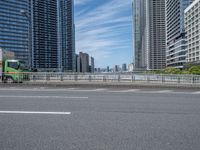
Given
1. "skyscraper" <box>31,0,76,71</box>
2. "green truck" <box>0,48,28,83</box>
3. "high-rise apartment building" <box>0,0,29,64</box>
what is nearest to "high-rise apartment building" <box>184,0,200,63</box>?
"skyscraper" <box>31,0,76,71</box>

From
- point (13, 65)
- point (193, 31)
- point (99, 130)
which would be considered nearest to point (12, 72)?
point (13, 65)

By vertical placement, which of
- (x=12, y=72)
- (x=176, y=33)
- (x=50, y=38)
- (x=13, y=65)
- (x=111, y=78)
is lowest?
(x=111, y=78)

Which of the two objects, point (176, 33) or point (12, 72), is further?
point (176, 33)

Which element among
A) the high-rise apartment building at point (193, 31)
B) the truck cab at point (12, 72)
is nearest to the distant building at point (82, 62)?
the high-rise apartment building at point (193, 31)

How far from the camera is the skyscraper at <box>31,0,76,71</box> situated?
389ft

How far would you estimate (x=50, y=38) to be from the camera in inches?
5034

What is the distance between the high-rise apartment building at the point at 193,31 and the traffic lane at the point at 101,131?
114 metres

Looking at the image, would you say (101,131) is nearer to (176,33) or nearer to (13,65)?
(13,65)

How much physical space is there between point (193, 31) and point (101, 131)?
127895 mm

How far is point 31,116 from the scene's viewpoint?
6.16 meters

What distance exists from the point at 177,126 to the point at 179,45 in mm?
143481

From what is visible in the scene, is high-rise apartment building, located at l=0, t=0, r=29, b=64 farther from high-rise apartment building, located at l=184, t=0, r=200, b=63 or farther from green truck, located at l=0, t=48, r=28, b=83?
high-rise apartment building, located at l=184, t=0, r=200, b=63

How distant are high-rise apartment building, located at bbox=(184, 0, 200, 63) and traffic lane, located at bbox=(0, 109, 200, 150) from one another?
114 m

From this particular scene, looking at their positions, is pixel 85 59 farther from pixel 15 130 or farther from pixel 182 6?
pixel 15 130
